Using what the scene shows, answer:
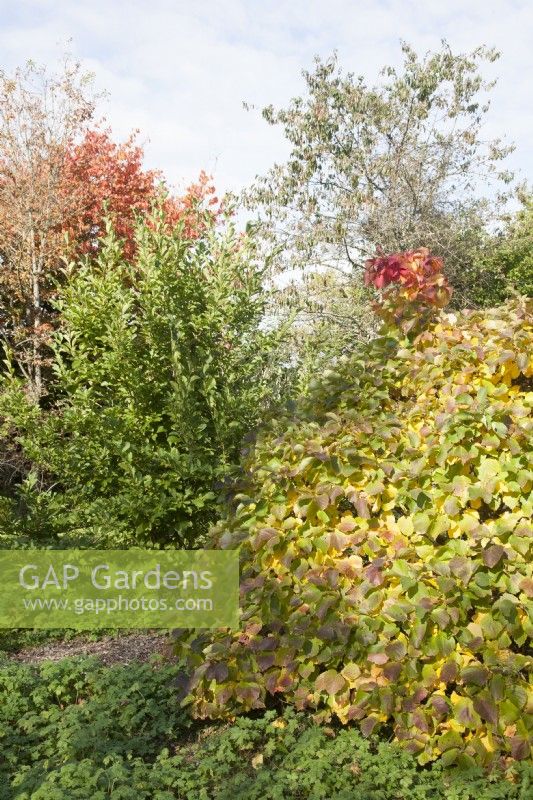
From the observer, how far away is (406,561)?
2654 millimetres

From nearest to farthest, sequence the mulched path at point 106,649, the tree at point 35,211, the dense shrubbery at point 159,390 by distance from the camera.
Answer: the mulched path at point 106,649
the dense shrubbery at point 159,390
the tree at point 35,211

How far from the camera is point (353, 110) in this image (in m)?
14.5

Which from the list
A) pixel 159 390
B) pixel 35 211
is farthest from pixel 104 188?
Result: pixel 159 390

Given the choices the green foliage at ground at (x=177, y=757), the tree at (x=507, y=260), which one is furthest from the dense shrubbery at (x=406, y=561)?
the tree at (x=507, y=260)

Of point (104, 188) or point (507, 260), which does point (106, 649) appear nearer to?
point (104, 188)

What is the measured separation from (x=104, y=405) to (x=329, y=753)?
3.62 m

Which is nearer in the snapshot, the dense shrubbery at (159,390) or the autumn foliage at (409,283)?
the autumn foliage at (409,283)

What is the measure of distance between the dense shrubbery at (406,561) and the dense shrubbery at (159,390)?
77.7 inches

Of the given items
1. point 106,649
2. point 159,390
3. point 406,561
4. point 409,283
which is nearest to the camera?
point 406,561

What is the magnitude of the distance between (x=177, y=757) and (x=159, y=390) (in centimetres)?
285

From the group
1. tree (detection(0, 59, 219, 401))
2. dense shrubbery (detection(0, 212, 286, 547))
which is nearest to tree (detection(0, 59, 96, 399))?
tree (detection(0, 59, 219, 401))

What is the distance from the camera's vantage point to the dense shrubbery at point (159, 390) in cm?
505

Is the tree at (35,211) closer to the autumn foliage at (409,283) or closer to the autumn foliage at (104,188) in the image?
the autumn foliage at (104,188)

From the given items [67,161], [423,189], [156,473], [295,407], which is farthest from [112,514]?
[423,189]
